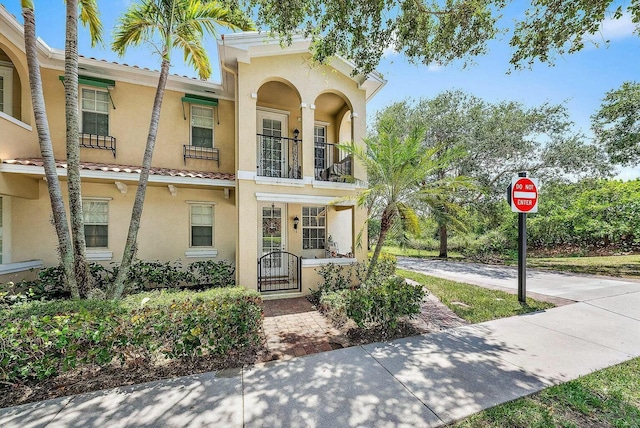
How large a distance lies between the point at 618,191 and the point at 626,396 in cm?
2060

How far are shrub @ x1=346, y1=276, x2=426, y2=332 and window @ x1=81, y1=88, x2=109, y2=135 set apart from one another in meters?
9.56

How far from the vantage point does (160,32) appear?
679 centimetres

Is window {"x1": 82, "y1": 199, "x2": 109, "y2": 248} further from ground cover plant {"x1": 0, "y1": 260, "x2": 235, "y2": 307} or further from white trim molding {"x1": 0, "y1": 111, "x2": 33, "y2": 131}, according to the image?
white trim molding {"x1": 0, "y1": 111, "x2": 33, "y2": 131}

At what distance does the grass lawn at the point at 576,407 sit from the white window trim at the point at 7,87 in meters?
12.7

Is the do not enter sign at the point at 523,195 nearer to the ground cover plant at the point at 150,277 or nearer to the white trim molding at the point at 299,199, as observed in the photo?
the white trim molding at the point at 299,199

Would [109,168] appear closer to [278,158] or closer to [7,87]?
[7,87]

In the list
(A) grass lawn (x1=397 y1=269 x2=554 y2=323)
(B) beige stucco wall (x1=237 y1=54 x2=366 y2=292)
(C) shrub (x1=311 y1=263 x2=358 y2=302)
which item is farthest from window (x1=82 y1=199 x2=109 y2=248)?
(A) grass lawn (x1=397 y1=269 x2=554 y2=323)

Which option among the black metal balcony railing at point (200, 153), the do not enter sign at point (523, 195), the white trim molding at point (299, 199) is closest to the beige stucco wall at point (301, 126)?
the white trim molding at point (299, 199)

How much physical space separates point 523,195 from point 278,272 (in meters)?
8.31

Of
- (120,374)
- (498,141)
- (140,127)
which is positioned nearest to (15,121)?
(140,127)

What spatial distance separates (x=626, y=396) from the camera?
3.39 metres

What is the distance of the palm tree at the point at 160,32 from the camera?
6.23 m

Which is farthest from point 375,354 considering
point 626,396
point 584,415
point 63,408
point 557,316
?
point 557,316

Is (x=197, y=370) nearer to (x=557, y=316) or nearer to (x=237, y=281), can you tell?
(x=237, y=281)
